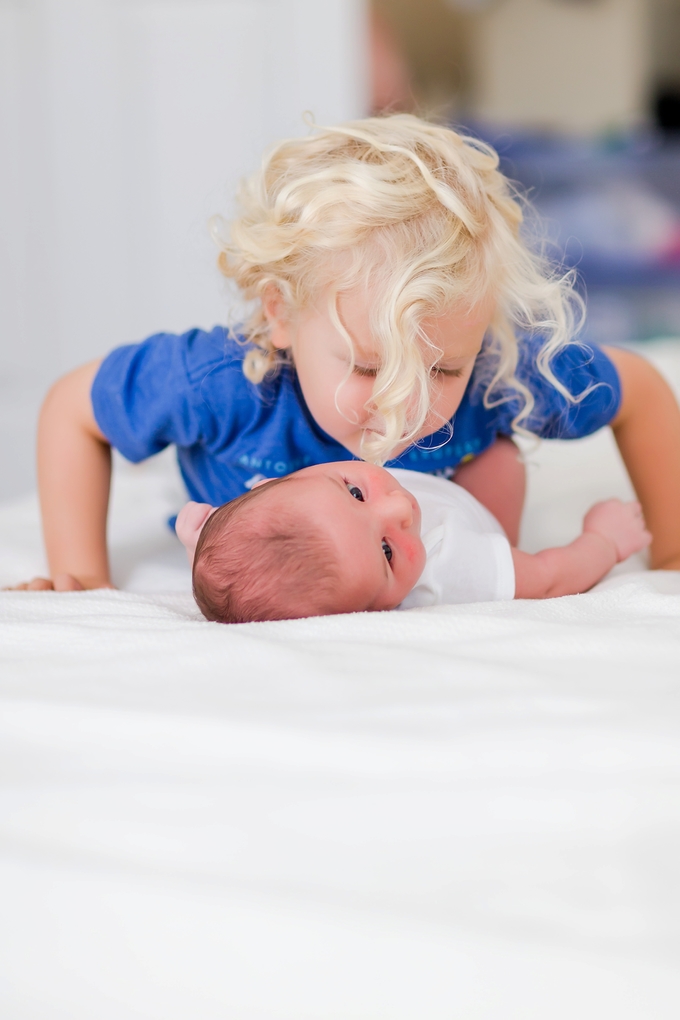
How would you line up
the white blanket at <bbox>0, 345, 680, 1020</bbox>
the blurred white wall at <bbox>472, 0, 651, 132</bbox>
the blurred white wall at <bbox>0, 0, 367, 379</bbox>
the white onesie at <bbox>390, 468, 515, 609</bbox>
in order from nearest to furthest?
the white blanket at <bbox>0, 345, 680, 1020</bbox>, the white onesie at <bbox>390, 468, 515, 609</bbox>, the blurred white wall at <bbox>0, 0, 367, 379</bbox>, the blurred white wall at <bbox>472, 0, 651, 132</bbox>

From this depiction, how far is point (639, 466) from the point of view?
1252 mm

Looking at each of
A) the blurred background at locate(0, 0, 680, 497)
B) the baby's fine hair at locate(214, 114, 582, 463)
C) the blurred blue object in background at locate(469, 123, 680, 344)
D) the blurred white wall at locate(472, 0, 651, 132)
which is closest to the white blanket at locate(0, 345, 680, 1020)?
the baby's fine hair at locate(214, 114, 582, 463)

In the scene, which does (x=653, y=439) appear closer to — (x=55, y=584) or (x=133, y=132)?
(x=55, y=584)

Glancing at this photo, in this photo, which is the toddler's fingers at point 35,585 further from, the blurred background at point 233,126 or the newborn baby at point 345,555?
the blurred background at point 233,126

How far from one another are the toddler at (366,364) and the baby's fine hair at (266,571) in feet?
0.65

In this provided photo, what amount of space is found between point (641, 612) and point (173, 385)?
589 millimetres

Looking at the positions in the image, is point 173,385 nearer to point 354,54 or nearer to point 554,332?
point 554,332

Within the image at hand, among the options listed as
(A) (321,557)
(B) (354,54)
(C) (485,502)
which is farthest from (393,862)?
(B) (354,54)

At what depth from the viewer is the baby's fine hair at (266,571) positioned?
0.78 metres

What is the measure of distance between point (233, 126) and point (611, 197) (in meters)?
1.21

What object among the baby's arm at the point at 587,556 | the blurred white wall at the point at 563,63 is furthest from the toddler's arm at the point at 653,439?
the blurred white wall at the point at 563,63

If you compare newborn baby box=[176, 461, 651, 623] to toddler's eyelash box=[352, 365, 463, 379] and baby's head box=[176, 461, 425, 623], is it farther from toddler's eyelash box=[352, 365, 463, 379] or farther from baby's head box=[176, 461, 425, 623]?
toddler's eyelash box=[352, 365, 463, 379]

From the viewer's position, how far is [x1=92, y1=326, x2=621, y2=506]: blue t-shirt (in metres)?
1.10

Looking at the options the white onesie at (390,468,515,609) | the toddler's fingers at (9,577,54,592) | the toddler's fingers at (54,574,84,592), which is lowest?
the toddler's fingers at (9,577,54,592)
